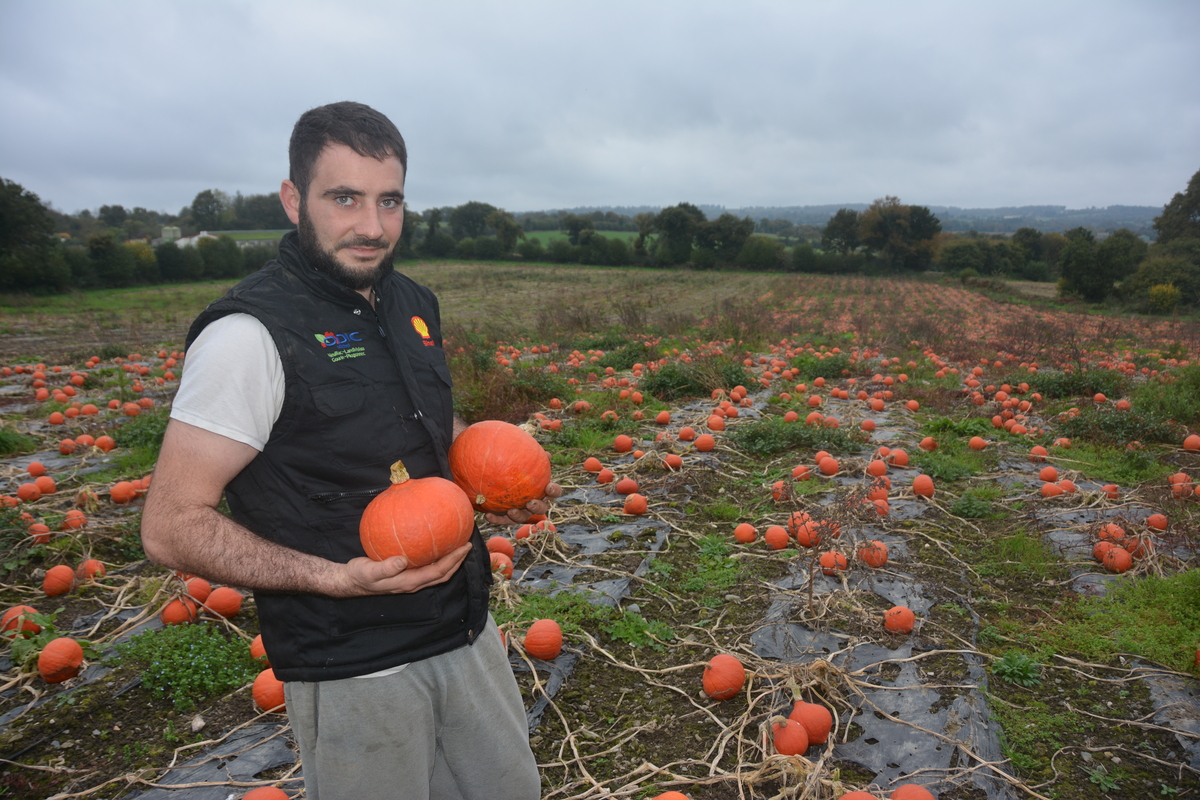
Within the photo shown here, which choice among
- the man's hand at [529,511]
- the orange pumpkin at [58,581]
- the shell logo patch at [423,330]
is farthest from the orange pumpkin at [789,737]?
the orange pumpkin at [58,581]

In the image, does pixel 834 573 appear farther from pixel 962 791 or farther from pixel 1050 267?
pixel 1050 267

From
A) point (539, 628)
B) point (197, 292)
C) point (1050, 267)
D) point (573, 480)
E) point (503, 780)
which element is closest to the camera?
point (503, 780)

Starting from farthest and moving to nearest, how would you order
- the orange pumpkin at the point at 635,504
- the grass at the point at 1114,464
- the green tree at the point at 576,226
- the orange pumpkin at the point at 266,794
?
the green tree at the point at 576,226 < the grass at the point at 1114,464 < the orange pumpkin at the point at 635,504 < the orange pumpkin at the point at 266,794

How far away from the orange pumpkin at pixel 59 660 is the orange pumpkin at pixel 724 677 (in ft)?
12.3

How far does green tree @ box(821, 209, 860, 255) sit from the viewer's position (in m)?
65.4

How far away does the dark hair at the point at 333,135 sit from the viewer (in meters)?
2.18

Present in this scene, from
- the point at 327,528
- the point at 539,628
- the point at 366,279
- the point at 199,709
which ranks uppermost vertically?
the point at 366,279

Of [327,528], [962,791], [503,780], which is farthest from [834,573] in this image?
[327,528]

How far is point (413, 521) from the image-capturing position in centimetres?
200

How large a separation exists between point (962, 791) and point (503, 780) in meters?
2.05

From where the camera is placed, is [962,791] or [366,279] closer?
[366,279]

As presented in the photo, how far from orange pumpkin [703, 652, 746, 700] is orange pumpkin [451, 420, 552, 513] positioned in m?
1.56

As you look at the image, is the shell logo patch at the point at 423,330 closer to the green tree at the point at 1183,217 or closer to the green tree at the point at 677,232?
the green tree at the point at 1183,217

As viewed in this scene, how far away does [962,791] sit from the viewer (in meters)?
2.73
